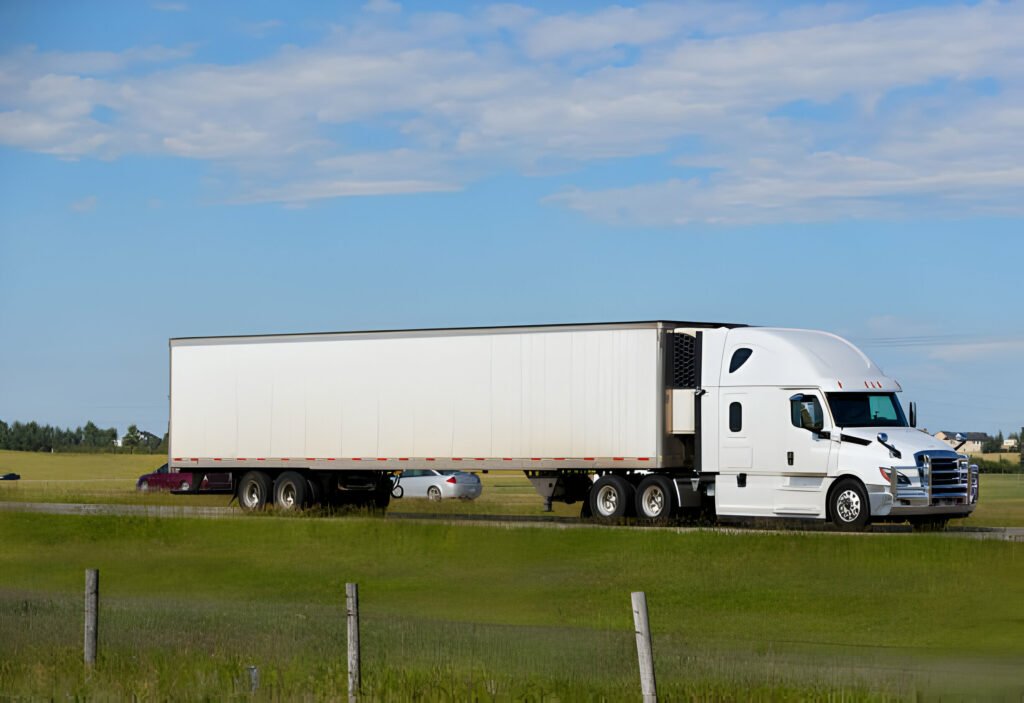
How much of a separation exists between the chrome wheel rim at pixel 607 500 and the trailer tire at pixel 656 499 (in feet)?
1.95

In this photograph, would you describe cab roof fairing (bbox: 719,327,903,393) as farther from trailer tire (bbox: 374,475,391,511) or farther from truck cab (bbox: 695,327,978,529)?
trailer tire (bbox: 374,475,391,511)

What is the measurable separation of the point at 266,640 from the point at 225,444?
2407 cm

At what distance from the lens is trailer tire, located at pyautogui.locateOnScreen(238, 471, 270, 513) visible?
4303 centimetres

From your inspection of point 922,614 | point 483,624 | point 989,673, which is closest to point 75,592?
point 483,624

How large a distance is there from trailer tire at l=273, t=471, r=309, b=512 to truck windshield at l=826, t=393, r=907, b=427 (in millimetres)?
14564

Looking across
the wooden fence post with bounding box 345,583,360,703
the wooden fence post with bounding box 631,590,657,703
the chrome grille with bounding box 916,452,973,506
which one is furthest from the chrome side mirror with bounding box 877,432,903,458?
the wooden fence post with bounding box 631,590,657,703

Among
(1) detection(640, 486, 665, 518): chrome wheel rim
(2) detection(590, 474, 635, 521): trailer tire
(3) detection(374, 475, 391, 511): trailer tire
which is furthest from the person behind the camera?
(3) detection(374, 475, 391, 511): trailer tire

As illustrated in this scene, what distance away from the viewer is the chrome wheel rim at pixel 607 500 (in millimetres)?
36375

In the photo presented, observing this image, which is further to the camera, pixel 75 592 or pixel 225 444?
pixel 225 444

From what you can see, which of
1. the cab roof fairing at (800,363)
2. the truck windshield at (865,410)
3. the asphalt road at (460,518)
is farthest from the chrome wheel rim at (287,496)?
the truck windshield at (865,410)

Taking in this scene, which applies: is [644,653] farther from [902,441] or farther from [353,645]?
[902,441]

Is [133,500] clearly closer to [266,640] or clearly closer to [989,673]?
[266,640]

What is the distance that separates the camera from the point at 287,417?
140 ft

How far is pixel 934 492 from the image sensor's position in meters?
32.3
